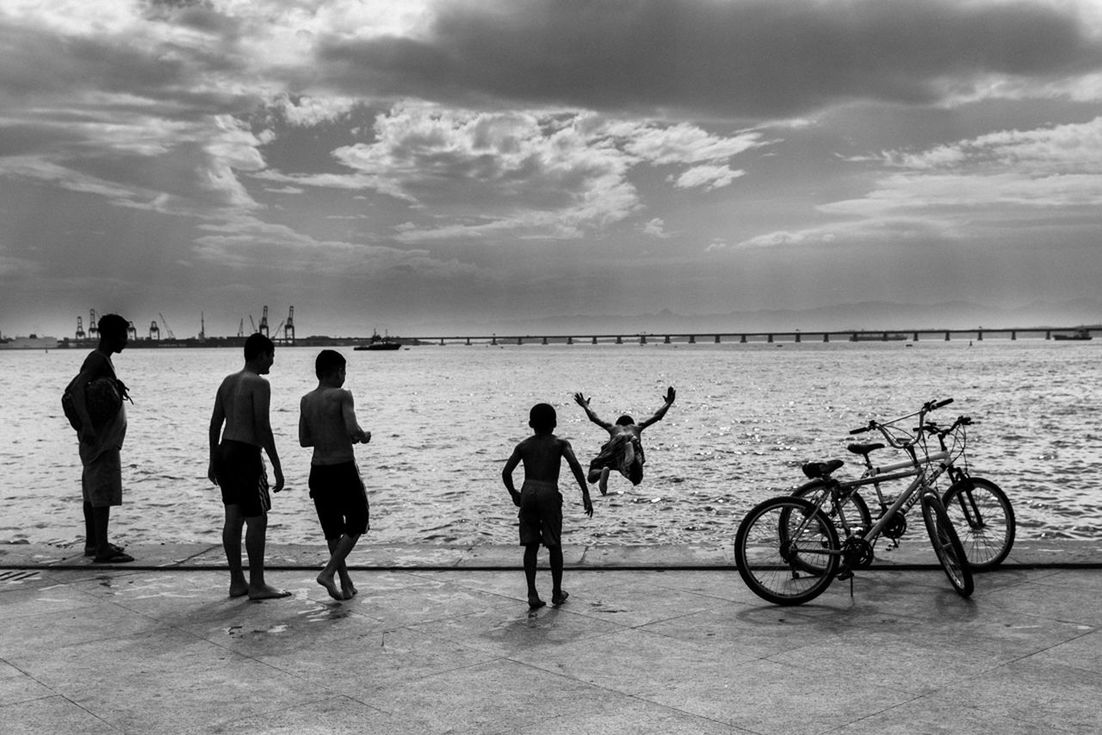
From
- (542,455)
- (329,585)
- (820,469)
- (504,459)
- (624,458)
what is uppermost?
(542,455)

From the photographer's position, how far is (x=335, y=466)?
700 cm

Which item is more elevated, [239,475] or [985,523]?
[239,475]

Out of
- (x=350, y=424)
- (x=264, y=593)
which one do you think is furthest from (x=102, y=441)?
(x=350, y=424)

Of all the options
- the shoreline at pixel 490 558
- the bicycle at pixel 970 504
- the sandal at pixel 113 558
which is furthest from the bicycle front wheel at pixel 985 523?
the sandal at pixel 113 558

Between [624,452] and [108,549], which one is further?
[624,452]

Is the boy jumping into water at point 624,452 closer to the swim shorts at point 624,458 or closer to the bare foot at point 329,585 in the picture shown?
the swim shorts at point 624,458

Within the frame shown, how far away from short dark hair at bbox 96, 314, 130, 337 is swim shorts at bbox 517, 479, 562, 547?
368 centimetres

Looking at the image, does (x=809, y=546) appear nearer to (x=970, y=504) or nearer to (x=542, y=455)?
(x=970, y=504)

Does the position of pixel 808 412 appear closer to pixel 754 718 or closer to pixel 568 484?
pixel 568 484

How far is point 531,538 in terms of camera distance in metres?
6.83

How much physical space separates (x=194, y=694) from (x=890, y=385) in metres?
53.8

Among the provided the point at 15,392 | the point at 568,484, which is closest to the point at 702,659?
the point at 568,484

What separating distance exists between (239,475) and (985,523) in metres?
5.61

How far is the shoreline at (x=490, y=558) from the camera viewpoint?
7859mm
